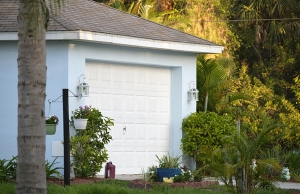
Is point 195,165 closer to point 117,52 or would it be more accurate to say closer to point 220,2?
point 117,52

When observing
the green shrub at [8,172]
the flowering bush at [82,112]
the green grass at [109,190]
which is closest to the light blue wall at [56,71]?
the flowering bush at [82,112]

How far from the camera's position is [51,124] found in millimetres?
12992

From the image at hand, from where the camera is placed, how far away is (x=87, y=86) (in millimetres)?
14203

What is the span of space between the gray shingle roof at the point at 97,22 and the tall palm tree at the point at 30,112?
5.81 metres

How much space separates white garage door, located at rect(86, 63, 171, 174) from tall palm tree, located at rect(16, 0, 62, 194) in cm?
679

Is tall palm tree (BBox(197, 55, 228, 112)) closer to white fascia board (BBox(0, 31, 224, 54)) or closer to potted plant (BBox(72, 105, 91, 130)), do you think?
white fascia board (BBox(0, 31, 224, 54))

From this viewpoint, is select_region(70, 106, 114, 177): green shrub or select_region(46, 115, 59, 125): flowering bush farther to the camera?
select_region(70, 106, 114, 177): green shrub

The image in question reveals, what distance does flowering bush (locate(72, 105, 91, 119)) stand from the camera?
46.2 feet

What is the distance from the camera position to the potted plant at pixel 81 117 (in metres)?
13.9

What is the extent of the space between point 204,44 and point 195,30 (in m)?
6.59

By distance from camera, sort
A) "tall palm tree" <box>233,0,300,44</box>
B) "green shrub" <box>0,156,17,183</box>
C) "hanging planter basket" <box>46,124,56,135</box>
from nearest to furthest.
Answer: "green shrub" <box>0,156,17,183</box>, "hanging planter basket" <box>46,124,56,135</box>, "tall palm tree" <box>233,0,300,44</box>

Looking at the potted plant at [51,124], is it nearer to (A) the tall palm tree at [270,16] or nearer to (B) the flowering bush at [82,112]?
(B) the flowering bush at [82,112]

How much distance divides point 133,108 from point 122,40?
6.19ft

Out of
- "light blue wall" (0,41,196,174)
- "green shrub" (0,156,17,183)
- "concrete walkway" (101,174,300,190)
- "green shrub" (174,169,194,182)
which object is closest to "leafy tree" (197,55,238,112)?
"light blue wall" (0,41,196,174)
